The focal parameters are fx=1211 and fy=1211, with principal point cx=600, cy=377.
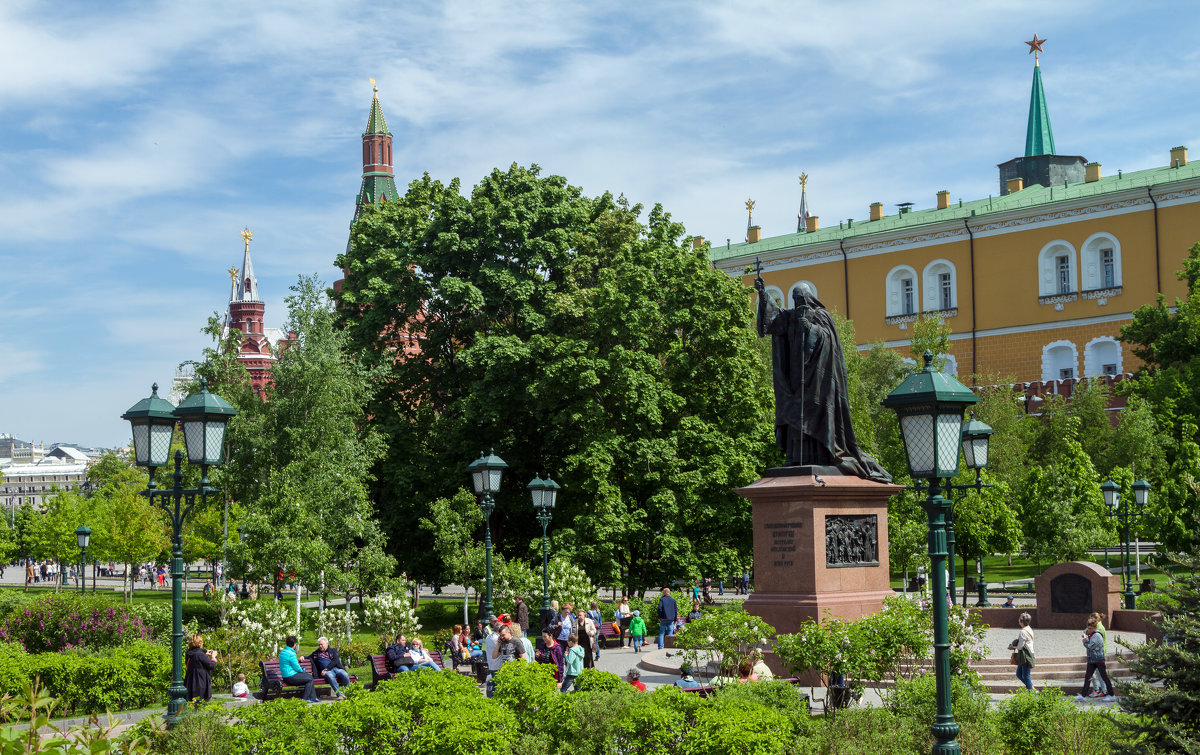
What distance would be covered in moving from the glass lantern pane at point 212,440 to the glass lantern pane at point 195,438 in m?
0.05

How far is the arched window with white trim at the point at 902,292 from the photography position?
58344 mm

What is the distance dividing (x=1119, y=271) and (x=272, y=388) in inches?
1490

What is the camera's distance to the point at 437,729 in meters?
9.30

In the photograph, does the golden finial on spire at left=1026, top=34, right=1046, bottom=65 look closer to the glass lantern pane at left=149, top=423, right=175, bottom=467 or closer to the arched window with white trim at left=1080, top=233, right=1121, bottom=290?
the arched window with white trim at left=1080, top=233, right=1121, bottom=290

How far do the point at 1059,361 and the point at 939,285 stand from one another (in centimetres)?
676

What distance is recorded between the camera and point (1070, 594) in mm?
21703

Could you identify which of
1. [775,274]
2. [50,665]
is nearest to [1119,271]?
[775,274]

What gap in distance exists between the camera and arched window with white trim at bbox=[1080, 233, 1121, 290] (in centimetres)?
5259

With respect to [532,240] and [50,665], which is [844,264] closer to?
[532,240]

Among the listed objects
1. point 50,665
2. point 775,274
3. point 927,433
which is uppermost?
point 775,274

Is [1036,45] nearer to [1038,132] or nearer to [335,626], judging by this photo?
[1038,132]

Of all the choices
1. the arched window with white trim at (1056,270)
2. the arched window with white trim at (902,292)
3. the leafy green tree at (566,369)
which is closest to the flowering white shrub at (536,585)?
the leafy green tree at (566,369)

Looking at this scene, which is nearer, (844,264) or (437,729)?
(437,729)

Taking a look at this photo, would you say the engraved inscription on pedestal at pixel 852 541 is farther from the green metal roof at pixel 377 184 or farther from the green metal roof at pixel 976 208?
the green metal roof at pixel 377 184
